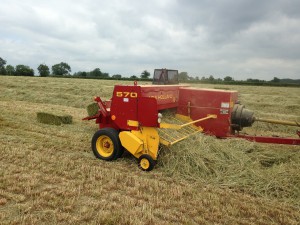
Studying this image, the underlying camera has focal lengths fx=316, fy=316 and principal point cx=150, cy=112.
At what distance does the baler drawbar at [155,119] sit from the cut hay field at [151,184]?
0.28 meters

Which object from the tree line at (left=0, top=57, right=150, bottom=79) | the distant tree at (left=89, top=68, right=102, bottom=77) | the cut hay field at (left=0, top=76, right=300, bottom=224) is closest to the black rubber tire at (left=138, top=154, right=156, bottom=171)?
the cut hay field at (left=0, top=76, right=300, bottom=224)

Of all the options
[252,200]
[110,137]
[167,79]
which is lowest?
[252,200]

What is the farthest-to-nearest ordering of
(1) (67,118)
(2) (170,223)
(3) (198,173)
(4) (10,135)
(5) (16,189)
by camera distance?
(1) (67,118) < (4) (10,135) < (3) (198,173) < (5) (16,189) < (2) (170,223)

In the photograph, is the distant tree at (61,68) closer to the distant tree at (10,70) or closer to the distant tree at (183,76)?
the distant tree at (10,70)

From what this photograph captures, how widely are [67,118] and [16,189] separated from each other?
5161mm

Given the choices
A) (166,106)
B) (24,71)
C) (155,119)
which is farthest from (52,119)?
(24,71)

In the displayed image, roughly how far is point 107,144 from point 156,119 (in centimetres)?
125

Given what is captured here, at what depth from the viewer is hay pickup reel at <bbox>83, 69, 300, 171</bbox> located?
5730 millimetres

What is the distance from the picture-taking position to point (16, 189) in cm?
439

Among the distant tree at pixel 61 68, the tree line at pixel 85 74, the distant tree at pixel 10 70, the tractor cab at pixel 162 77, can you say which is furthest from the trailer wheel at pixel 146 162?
the distant tree at pixel 61 68

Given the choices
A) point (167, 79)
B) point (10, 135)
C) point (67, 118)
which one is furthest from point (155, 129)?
point (67, 118)

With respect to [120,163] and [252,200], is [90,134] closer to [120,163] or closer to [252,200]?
[120,163]

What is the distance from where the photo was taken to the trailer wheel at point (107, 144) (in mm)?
6035

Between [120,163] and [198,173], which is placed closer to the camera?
[198,173]
